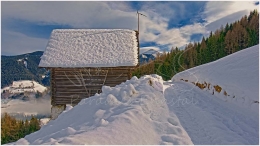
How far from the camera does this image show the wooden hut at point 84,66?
13.2 m

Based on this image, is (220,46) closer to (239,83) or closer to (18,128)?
(18,128)

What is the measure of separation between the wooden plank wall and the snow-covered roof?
55 centimetres

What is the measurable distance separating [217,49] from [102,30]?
31838mm

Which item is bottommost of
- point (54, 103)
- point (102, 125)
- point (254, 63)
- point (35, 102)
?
point (35, 102)

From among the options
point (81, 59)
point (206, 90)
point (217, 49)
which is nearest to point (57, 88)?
point (81, 59)

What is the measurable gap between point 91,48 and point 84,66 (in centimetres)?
150

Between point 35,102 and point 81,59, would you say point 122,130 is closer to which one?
point 81,59

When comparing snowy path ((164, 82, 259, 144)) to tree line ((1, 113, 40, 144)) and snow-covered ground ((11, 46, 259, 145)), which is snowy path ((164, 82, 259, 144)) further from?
tree line ((1, 113, 40, 144))

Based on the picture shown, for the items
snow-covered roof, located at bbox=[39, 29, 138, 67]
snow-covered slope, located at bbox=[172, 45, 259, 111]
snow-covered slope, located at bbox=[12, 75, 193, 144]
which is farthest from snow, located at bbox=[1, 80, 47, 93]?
snow-covered slope, located at bbox=[12, 75, 193, 144]

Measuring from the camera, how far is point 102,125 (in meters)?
4.05

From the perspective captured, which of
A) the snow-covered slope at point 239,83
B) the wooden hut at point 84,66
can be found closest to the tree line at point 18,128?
the wooden hut at point 84,66

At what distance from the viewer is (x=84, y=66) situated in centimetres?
1316

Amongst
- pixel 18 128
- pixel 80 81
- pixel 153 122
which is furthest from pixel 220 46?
pixel 153 122

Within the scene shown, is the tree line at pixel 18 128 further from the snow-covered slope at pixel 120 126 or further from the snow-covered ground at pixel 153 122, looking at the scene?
the snow-covered slope at pixel 120 126
